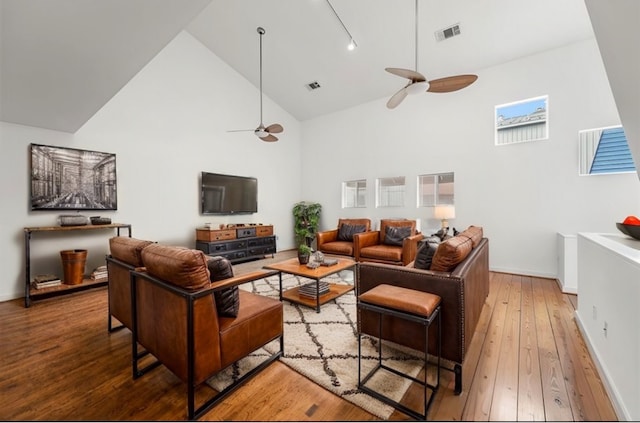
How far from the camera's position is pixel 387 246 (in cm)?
484

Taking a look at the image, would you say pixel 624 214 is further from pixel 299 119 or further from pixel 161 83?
pixel 161 83

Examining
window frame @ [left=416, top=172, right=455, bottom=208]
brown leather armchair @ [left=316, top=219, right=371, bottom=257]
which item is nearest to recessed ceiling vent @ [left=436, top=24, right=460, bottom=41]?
window frame @ [left=416, top=172, right=455, bottom=208]

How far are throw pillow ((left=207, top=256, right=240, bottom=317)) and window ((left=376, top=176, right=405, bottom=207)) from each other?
15.3 ft

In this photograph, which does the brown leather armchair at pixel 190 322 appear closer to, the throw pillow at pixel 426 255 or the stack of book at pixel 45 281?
the throw pillow at pixel 426 255

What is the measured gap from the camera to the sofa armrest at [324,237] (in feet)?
17.0

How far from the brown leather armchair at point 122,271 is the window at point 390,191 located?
15.9ft

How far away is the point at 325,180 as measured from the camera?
690 centimetres

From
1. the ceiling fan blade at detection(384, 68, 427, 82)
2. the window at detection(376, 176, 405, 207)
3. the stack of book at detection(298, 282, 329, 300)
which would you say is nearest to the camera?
the ceiling fan blade at detection(384, 68, 427, 82)

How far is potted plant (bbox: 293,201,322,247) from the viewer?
6.73 m

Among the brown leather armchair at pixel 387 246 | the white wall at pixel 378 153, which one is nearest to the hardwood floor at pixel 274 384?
the brown leather armchair at pixel 387 246

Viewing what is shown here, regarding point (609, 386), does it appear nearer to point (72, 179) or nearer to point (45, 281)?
point (45, 281)

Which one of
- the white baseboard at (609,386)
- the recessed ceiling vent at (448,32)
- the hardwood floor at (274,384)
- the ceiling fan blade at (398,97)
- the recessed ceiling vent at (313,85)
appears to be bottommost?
the hardwood floor at (274,384)

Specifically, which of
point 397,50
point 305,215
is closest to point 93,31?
point 397,50

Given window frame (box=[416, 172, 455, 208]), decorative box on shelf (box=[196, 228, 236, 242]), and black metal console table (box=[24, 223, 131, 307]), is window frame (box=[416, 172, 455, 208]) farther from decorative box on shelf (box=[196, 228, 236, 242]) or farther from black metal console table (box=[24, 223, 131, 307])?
black metal console table (box=[24, 223, 131, 307])
